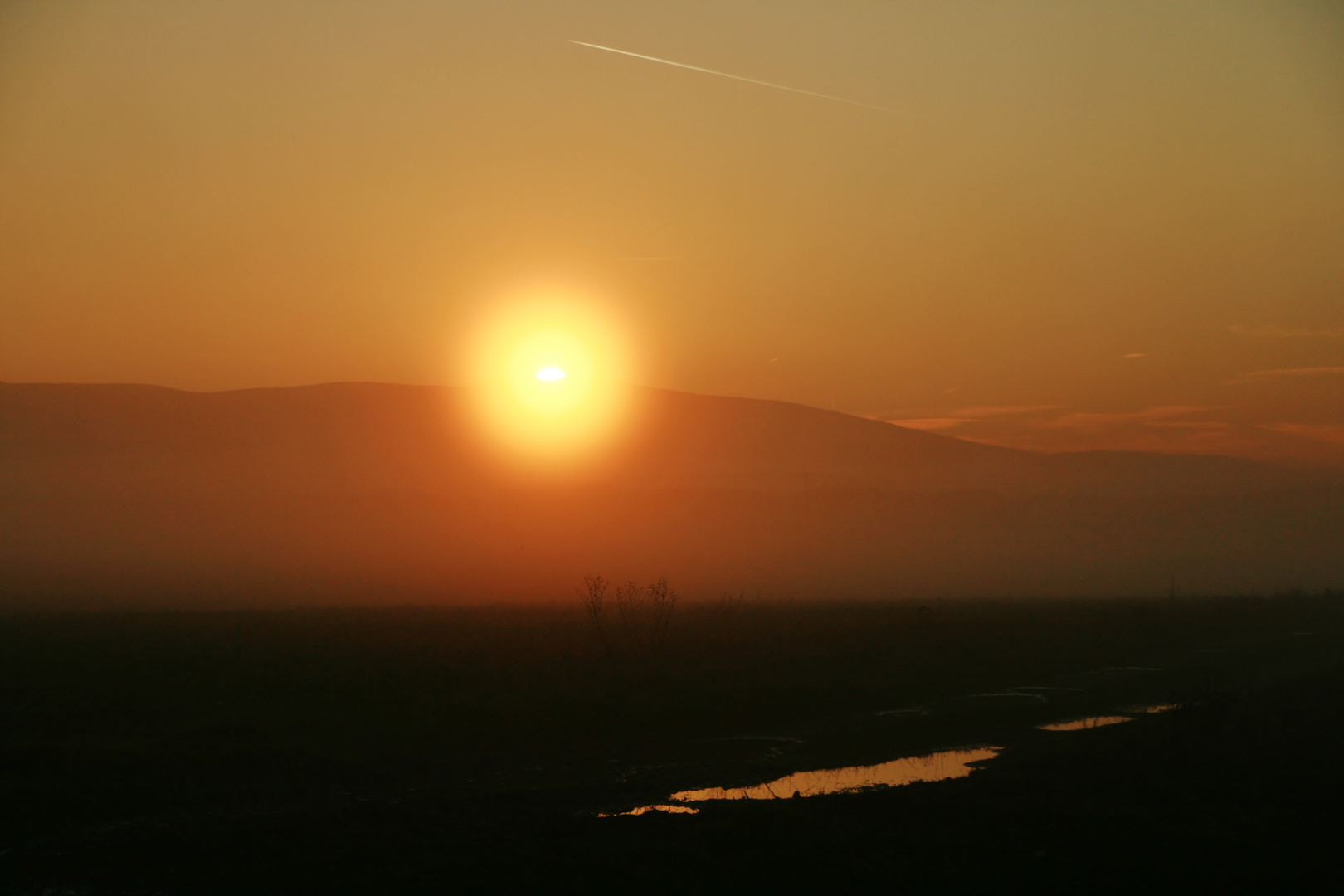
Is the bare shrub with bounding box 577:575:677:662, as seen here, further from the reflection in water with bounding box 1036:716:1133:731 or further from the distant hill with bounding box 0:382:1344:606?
the distant hill with bounding box 0:382:1344:606

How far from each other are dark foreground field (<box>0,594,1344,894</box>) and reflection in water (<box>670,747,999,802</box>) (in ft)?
1.73

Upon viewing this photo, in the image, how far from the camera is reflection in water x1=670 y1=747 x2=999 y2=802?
59.3ft

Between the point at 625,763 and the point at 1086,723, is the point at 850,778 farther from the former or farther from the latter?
the point at 1086,723

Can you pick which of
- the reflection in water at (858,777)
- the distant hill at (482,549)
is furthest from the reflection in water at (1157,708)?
the distant hill at (482,549)

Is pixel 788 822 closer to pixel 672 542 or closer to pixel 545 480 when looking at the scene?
pixel 672 542

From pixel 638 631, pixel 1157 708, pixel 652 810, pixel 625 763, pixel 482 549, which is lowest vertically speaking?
pixel 1157 708

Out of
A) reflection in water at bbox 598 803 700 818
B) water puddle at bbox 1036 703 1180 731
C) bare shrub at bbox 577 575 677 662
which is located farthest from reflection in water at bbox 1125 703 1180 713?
reflection in water at bbox 598 803 700 818

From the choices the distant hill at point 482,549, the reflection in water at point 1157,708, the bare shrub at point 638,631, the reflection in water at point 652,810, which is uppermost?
the distant hill at point 482,549

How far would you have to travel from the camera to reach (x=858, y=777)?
19438 mm

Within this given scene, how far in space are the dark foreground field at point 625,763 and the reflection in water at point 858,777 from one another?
1.73ft

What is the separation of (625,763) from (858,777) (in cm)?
472

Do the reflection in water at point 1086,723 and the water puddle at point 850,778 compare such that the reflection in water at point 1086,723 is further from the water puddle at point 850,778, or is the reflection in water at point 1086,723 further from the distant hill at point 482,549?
the distant hill at point 482,549

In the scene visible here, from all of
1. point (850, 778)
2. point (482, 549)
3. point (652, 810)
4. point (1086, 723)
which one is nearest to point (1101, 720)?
point (1086, 723)

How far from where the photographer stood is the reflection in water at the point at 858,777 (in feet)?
59.3
